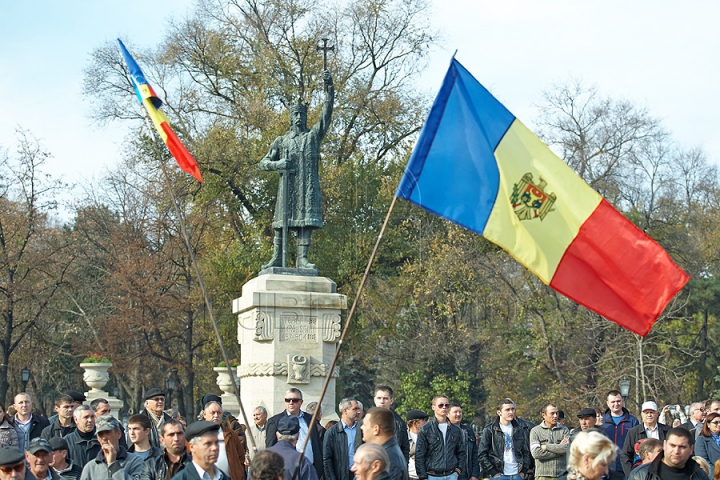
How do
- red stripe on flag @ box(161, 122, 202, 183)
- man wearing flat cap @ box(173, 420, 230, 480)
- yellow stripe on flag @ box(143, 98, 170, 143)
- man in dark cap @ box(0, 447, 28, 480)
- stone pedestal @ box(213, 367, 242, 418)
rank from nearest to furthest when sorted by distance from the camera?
man wearing flat cap @ box(173, 420, 230, 480) < man in dark cap @ box(0, 447, 28, 480) < red stripe on flag @ box(161, 122, 202, 183) < yellow stripe on flag @ box(143, 98, 170, 143) < stone pedestal @ box(213, 367, 242, 418)

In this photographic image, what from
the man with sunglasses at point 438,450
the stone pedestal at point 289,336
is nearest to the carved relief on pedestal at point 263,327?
the stone pedestal at point 289,336

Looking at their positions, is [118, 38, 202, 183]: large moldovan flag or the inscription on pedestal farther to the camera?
the inscription on pedestal

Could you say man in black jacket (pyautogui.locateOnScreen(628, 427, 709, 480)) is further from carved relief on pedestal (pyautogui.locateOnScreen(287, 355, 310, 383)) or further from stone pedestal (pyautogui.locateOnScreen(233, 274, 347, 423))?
carved relief on pedestal (pyautogui.locateOnScreen(287, 355, 310, 383))

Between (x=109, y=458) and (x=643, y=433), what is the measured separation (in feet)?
19.5

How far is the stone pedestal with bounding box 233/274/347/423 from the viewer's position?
15.3m

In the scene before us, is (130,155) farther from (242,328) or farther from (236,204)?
(242,328)

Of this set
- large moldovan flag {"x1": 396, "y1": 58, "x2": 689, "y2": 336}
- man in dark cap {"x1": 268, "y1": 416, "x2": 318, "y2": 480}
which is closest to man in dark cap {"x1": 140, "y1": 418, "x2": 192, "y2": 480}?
man in dark cap {"x1": 268, "y1": 416, "x2": 318, "y2": 480}

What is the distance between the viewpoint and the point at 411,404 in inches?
1211

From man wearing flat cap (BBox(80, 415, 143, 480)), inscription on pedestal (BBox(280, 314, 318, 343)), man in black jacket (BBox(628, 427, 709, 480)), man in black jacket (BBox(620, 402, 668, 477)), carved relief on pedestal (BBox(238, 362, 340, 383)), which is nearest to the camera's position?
Answer: man wearing flat cap (BBox(80, 415, 143, 480))

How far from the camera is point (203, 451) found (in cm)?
621

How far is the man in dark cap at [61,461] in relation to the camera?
810 cm

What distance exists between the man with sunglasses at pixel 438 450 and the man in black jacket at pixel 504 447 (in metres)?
0.62

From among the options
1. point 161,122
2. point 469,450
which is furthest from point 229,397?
point 161,122

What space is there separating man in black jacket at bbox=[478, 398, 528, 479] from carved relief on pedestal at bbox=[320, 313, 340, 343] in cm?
461
